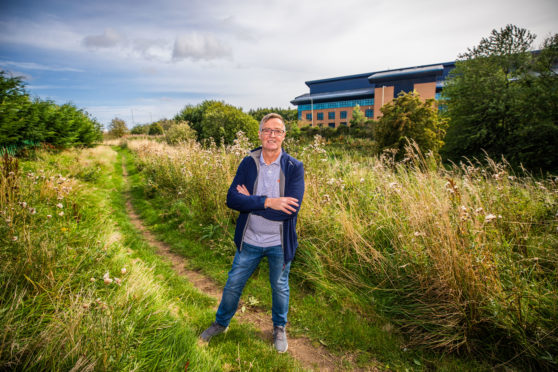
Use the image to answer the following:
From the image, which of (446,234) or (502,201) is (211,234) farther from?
(502,201)

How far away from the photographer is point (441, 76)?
55.1 meters

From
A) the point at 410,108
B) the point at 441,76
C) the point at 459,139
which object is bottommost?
the point at 459,139

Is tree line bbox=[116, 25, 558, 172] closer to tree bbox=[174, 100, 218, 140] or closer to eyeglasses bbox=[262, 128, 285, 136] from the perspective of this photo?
tree bbox=[174, 100, 218, 140]

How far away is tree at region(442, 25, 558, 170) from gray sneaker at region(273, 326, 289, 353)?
56.1ft

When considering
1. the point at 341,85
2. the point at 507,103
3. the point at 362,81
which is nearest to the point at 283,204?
the point at 507,103

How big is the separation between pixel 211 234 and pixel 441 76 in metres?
66.8

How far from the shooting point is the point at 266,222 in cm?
258

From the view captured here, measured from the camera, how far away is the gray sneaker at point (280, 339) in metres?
2.70

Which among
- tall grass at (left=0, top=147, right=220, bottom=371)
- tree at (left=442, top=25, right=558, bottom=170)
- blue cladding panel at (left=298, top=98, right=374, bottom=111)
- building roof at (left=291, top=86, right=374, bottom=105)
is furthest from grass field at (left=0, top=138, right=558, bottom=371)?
building roof at (left=291, top=86, right=374, bottom=105)

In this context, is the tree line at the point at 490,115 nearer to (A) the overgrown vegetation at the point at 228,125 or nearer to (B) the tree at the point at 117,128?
(A) the overgrown vegetation at the point at 228,125

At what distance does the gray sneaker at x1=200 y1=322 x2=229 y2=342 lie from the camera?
8.91ft

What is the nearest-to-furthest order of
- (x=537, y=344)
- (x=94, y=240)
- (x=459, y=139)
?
1. (x=537, y=344)
2. (x=94, y=240)
3. (x=459, y=139)

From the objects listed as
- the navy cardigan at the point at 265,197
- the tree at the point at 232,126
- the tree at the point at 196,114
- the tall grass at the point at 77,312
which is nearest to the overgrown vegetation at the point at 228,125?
the tree at the point at 232,126

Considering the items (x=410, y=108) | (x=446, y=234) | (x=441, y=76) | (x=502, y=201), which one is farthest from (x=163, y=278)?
(x=441, y=76)
